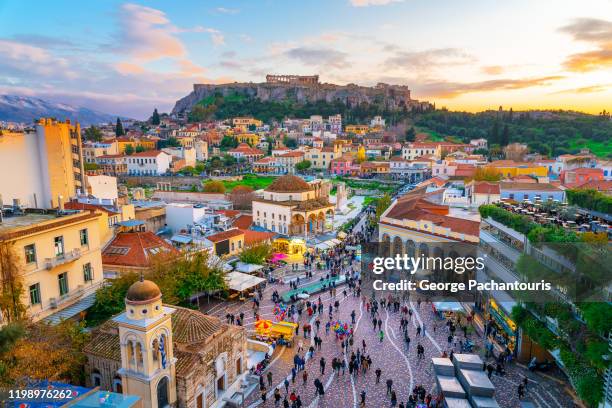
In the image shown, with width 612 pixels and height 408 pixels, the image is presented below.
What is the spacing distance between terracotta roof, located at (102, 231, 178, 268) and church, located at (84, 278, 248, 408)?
827cm

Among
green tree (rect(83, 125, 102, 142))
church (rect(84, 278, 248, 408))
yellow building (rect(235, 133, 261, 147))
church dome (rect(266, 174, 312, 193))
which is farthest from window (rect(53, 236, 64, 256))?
yellow building (rect(235, 133, 261, 147))

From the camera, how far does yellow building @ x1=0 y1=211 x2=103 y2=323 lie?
52.9 ft

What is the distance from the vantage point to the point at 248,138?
4446 inches

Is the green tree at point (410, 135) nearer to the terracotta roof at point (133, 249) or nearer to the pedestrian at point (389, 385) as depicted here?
the terracotta roof at point (133, 249)

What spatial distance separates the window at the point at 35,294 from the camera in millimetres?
16609

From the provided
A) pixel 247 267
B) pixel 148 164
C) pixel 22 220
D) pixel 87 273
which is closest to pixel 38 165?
pixel 22 220

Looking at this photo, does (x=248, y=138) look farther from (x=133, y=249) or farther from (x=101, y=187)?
(x=133, y=249)

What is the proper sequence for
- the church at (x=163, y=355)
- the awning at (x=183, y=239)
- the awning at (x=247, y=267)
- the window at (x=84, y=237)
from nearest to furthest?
the church at (x=163, y=355)
the window at (x=84, y=237)
the awning at (x=247, y=267)
the awning at (x=183, y=239)

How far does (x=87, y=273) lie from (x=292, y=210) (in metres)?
22.2

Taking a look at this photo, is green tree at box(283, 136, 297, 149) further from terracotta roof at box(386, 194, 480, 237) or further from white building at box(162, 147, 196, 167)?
terracotta roof at box(386, 194, 480, 237)

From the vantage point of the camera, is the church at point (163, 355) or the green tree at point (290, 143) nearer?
the church at point (163, 355)

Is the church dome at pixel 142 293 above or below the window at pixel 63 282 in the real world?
above

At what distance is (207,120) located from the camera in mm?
139875

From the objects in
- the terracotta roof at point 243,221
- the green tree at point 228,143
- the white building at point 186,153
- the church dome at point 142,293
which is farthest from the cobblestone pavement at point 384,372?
the green tree at point 228,143
